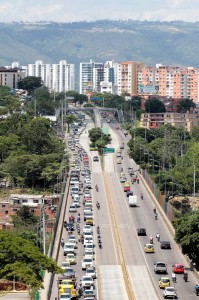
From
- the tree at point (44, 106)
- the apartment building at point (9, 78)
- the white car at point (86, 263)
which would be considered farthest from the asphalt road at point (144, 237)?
the apartment building at point (9, 78)

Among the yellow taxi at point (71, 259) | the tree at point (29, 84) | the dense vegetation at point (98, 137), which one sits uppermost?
the tree at point (29, 84)

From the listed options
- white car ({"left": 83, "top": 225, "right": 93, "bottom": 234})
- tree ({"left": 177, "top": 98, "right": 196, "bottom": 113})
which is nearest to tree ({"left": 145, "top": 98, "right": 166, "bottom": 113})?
tree ({"left": 177, "top": 98, "right": 196, "bottom": 113})

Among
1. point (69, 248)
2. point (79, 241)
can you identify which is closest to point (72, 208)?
point (79, 241)

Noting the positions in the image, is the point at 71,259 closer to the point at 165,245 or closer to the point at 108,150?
the point at 165,245

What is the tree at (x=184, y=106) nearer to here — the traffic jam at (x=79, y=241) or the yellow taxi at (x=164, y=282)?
the traffic jam at (x=79, y=241)

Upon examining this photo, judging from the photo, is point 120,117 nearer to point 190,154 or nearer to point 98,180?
point 190,154

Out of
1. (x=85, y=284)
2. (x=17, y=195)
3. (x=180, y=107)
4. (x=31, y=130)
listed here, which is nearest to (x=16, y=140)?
(x=31, y=130)
